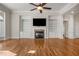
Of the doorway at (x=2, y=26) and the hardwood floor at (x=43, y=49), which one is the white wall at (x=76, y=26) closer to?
the hardwood floor at (x=43, y=49)

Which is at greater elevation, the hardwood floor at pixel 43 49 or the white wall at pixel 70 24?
the white wall at pixel 70 24

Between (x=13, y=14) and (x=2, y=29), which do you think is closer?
(x=2, y=29)

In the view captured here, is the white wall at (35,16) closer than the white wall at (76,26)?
Yes

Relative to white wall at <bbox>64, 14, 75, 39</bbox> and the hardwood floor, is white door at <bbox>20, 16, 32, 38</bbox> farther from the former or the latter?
the hardwood floor

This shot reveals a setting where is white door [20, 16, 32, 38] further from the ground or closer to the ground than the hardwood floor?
further from the ground

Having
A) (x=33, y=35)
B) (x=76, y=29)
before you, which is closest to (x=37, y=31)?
(x=33, y=35)

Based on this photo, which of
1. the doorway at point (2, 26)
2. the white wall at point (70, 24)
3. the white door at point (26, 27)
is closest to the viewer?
the doorway at point (2, 26)

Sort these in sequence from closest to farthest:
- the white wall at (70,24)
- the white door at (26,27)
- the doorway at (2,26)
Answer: the doorway at (2,26) → the white door at (26,27) → the white wall at (70,24)

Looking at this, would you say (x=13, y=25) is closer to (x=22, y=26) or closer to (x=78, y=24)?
(x=22, y=26)

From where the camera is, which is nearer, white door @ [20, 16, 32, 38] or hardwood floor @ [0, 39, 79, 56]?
hardwood floor @ [0, 39, 79, 56]

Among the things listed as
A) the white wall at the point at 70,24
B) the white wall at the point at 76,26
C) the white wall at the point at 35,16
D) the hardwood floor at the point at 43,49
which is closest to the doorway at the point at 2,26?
the white wall at the point at 35,16

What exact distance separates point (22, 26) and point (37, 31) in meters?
1.32

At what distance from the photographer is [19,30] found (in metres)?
11.6

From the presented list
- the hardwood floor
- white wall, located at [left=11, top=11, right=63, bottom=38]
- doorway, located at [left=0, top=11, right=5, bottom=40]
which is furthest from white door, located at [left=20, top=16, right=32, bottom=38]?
the hardwood floor
